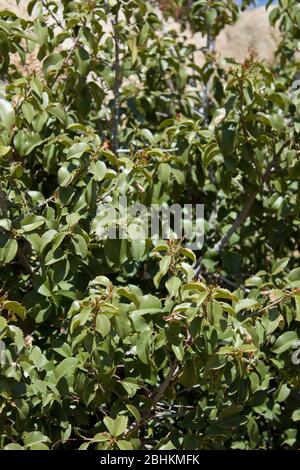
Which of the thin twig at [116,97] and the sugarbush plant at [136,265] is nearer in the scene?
the sugarbush plant at [136,265]

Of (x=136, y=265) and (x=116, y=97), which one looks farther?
(x=116, y=97)

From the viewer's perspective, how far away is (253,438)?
2.36 meters

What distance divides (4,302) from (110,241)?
Result: 1.13ft

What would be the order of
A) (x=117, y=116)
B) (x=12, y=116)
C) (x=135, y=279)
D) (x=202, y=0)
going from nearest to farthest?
(x=12, y=116)
(x=135, y=279)
(x=117, y=116)
(x=202, y=0)

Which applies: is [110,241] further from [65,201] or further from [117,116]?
[117,116]

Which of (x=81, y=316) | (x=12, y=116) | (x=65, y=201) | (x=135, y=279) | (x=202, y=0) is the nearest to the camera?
(x=81, y=316)

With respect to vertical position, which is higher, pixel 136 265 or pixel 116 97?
pixel 116 97

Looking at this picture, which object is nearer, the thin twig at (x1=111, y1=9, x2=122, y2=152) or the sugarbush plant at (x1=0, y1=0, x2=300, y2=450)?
the sugarbush plant at (x1=0, y1=0, x2=300, y2=450)

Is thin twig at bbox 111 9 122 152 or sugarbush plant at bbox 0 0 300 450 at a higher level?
thin twig at bbox 111 9 122 152

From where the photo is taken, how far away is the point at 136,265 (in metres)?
2.51

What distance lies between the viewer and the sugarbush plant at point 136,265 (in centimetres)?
192

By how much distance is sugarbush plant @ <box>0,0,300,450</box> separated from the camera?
1.92 metres

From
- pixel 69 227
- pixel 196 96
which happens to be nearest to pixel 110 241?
pixel 69 227

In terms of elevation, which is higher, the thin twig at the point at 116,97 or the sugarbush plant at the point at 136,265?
the thin twig at the point at 116,97
